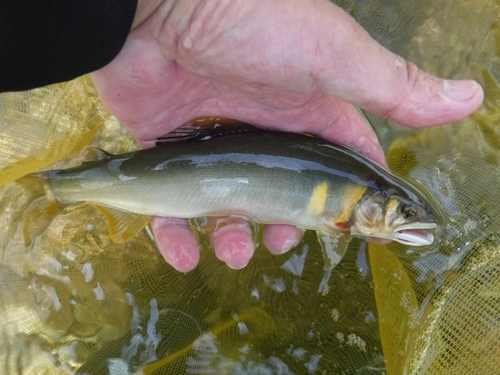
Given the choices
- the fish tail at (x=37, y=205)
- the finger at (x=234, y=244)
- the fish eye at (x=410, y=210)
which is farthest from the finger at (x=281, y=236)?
the fish tail at (x=37, y=205)

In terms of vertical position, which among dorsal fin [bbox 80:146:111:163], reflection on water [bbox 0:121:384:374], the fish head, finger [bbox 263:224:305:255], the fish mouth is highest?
dorsal fin [bbox 80:146:111:163]

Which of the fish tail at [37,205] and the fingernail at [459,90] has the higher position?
the fingernail at [459,90]

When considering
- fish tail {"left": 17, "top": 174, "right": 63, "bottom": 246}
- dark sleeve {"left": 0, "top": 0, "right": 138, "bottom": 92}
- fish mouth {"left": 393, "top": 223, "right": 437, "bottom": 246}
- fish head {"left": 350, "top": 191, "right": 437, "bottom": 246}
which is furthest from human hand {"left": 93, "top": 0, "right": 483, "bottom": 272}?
fish tail {"left": 17, "top": 174, "right": 63, "bottom": 246}

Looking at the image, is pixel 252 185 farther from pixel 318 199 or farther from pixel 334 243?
pixel 334 243

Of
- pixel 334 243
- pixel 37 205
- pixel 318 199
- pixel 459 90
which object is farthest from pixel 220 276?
pixel 459 90

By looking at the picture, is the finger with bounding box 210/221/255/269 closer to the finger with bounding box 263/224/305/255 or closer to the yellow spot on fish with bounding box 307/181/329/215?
the finger with bounding box 263/224/305/255

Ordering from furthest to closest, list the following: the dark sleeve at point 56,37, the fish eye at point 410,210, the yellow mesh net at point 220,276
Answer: the yellow mesh net at point 220,276 < the fish eye at point 410,210 < the dark sleeve at point 56,37

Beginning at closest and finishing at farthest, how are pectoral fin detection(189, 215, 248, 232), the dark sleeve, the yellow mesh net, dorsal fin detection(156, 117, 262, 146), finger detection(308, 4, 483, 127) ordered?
the dark sleeve
finger detection(308, 4, 483, 127)
dorsal fin detection(156, 117, 262, 146)
pectoral fin detection(189, 215, 248, 232)
the yellow mesh net

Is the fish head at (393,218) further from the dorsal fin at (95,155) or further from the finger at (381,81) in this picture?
the dorsal fin at (95,155)
